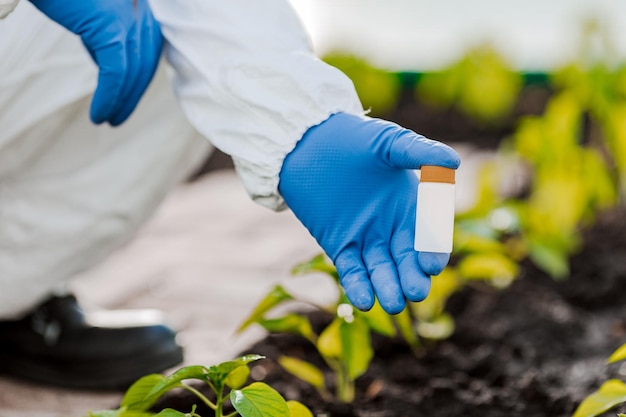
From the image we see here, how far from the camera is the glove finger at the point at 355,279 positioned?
0.94 meters

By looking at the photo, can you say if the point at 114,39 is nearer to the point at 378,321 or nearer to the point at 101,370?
the point at 378,321

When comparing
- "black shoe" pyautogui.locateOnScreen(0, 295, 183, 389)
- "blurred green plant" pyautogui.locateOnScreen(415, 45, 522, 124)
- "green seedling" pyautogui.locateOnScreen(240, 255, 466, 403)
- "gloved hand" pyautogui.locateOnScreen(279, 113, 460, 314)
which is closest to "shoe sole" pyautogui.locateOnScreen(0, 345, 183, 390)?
"black shoe" pyautogui.locateOnScreen(0, 295, 183, 389)

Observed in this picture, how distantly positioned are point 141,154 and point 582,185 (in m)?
0.90

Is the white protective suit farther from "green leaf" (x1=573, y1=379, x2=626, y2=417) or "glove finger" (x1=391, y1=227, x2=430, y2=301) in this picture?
"green leaf" (x1=573, y1=379, x2=626, y2=417)

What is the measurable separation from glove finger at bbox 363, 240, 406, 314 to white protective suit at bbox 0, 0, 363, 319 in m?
0.14

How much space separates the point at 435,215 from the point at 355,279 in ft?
0.39

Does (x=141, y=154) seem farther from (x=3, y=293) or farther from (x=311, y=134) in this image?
(x=311, y=134)

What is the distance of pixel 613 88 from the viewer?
82.4 inches

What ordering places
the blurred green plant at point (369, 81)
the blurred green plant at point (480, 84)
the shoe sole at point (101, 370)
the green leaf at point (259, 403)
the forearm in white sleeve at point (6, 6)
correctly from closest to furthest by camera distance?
the green leaf at point (259, 403) → the forearm in white sleeve at point (6, 6) → the shoe sole at point (101, 370) → the blurred green plant at point (480, 84) → the blurred green plant at point (369, 81)

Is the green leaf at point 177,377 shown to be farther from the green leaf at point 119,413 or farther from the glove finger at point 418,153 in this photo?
the glove finger at point 418,153

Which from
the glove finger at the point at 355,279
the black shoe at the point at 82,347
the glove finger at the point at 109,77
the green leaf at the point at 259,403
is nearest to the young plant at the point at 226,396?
the green leaf at the point at 259,403

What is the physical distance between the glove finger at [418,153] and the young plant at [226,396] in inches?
9.5

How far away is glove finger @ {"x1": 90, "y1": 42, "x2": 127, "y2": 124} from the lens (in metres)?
1.08

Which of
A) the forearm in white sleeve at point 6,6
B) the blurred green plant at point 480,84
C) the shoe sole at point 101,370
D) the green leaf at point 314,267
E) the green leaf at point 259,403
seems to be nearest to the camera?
the green leaf at point 259,403
